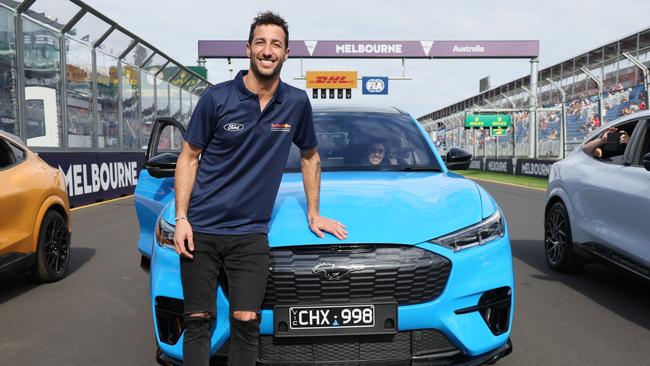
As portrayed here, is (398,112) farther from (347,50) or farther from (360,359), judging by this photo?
(347,50)

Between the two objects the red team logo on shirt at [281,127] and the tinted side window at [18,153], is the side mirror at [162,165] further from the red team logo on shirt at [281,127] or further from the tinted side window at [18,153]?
the tinted side window at [18,153]

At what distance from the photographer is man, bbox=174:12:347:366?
2367mm

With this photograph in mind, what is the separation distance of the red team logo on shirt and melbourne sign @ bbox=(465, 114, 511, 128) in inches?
1346

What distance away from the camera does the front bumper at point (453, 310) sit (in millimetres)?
2498

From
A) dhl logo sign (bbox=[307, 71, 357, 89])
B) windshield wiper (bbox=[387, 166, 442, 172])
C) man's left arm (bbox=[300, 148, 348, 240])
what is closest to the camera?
man's left arm (bbox=[300, 148, 348, 240])

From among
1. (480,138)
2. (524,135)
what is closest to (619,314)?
(524,135)

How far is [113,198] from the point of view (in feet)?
49.2

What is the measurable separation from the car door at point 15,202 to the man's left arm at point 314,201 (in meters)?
3.05

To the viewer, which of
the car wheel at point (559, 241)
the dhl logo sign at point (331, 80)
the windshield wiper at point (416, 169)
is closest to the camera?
the windshield wiper at point (416, 169)

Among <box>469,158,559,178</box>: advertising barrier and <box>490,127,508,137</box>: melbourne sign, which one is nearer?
<box>469,158,559,178</box>: advertising barrier

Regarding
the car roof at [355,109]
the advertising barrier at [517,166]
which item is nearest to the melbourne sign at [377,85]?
the advertising barrier at [517,166]

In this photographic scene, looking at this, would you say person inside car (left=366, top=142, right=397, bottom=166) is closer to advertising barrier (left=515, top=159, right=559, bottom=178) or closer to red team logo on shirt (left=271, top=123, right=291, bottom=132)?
red team logo on shirt (left=271, top=123, right=291, bottom=132)

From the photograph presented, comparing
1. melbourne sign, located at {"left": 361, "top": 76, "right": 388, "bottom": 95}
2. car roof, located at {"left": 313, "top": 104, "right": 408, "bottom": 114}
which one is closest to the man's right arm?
car roof, located at {"left": 313, "top": 104, "right": 408, "bottom": 114}

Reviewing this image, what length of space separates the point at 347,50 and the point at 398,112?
31.2 metres
